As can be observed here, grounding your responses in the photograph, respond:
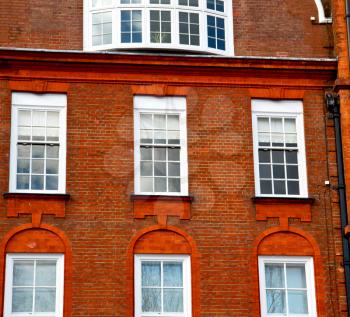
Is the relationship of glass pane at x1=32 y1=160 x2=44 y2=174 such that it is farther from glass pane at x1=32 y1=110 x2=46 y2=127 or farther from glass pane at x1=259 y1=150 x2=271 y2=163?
glass pane at x1=259 y1=150 x2=271 y2=163

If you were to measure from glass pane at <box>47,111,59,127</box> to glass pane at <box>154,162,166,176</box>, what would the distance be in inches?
98.7

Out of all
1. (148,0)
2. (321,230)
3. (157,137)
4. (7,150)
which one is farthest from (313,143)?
(7,150)

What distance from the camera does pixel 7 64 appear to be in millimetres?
21703

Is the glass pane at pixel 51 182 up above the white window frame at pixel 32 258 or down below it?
Answer: above

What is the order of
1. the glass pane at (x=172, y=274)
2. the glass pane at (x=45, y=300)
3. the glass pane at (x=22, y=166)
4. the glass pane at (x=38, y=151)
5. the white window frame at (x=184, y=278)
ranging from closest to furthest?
the glass pane at (x=45, y=300) → the white window frame at (x=184, y=278) → the glass pane at (x=172, y=274) → the glass pane at (x=22, y=166) → the glass pane at (x=38, y=151)

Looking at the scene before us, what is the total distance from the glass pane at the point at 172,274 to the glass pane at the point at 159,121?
3298 mm

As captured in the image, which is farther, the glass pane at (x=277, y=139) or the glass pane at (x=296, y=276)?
the glass pane at (x=277, y=139)

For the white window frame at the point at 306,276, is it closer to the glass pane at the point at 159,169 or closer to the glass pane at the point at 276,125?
the glass pane at the point at 159,169

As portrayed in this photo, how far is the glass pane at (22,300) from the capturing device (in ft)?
65.7

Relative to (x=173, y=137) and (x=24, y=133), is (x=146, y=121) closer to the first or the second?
(x=173, y=137)

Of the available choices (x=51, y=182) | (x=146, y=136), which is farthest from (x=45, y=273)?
(x=146, y=136)

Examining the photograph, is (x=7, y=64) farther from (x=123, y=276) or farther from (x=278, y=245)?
(x=278, y=245)

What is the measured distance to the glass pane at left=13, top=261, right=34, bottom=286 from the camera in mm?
20234

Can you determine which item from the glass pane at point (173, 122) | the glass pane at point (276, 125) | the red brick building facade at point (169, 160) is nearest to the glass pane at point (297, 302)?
the red brick building facade at point (169, 160)
